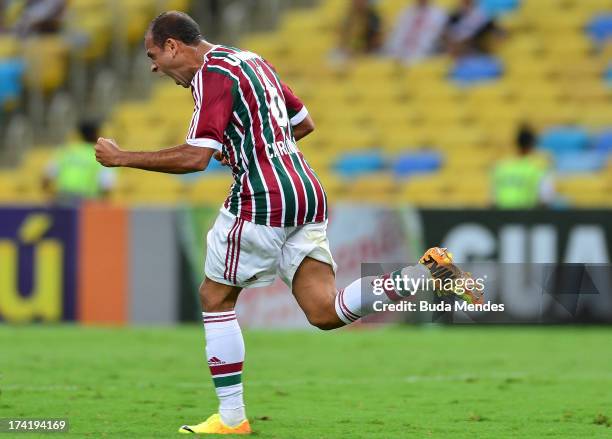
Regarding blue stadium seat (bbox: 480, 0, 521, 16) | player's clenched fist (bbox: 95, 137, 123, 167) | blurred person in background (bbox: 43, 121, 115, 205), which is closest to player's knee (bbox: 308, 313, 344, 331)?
player's clenched fist (bbox: 95, 137, 123, 167)

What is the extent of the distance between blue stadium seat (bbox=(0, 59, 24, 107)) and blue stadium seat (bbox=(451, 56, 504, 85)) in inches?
213

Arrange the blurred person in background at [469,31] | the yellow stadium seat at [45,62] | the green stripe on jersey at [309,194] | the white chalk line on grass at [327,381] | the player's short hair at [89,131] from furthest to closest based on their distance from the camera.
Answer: the yellow stadium seat at [45,62] < the blurred person in background at [469,31] < the player's short hair at [89,131] < the white chalk line on grass at [327,381] < the green stripe on jersey at [309,194]

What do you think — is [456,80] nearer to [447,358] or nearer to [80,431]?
[447,358]

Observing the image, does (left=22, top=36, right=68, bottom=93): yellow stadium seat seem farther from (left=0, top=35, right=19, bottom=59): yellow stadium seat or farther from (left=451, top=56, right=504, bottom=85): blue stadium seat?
(left=451, top=56, right=504, bottom=85): blue stadium seat

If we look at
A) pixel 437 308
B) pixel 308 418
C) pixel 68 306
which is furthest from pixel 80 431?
pixel 68 306

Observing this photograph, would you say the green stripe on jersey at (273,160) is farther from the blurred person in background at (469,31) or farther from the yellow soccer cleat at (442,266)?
the blurred person in background at (469,31)

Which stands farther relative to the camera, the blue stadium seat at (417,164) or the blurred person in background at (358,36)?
the blurred person in background at (358,36)

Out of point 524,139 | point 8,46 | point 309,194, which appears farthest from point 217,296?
point 8,46

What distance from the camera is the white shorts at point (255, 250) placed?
6906 millimetres

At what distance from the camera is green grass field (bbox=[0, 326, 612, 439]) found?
24.2 ft

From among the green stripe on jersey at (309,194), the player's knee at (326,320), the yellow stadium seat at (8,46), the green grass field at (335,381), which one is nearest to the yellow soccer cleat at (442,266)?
the player's knee at (326,320)

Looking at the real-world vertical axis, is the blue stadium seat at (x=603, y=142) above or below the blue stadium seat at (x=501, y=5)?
below

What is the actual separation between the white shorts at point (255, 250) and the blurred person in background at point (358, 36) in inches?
430

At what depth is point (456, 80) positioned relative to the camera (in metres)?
17.1
